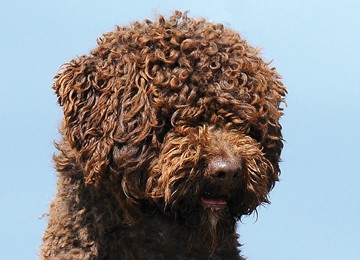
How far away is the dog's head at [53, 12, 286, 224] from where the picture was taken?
11.1 m

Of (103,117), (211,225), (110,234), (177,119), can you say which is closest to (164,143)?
(177,119)

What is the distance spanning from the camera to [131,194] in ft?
37.1

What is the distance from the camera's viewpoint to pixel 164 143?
11.2 metres

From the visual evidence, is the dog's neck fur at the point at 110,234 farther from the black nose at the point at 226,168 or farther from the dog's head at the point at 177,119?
the black nose at the point at 226,168

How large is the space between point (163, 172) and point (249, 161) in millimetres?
521

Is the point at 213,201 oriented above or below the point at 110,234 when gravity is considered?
above

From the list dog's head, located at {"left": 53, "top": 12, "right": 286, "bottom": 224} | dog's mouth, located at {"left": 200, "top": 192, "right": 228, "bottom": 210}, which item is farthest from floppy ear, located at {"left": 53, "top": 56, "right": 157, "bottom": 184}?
dog's mouth, located at {"left": 200, "top": 192, "right": 228, "bottom": 210}

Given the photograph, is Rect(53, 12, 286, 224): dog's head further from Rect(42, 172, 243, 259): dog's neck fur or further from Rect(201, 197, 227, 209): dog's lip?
Rect(42, 172, 243, 259): dog's neck fur

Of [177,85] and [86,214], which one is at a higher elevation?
[177,85]

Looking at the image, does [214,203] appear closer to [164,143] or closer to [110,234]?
[164,143]

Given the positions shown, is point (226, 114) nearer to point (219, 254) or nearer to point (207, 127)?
point (207, 127)

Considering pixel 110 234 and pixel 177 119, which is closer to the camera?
pixel 177 119

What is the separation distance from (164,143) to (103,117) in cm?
42

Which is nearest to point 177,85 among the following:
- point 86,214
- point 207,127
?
point 207,127
